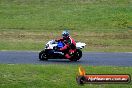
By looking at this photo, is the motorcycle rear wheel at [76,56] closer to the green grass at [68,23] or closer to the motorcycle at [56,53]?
the motorcycle at [56,53]

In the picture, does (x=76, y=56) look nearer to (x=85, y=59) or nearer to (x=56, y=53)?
(x=85, y=59)

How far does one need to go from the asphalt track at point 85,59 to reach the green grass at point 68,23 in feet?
10.1

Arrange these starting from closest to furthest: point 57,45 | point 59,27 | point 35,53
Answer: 1. point 57,45
2. point 35,53
3. point 59,27

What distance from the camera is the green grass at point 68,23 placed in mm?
31933

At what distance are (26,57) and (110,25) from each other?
16888 millimetres

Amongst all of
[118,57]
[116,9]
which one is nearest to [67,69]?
[118,57]

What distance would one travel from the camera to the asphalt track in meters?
22.4

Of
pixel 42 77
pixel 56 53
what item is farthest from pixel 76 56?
pixel 42 77

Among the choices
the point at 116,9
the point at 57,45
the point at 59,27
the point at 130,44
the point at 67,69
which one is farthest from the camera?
the point at 116,9

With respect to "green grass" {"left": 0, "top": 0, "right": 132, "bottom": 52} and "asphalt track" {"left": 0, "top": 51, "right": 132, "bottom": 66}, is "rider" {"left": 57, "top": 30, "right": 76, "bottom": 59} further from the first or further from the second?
"green grass" {"left": 0, "top": 0, "right": 132, "bottom": 52}

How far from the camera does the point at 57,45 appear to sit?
2336 cm

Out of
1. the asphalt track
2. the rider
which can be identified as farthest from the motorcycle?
the asphalt track

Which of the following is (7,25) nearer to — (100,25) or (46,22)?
(46,22)

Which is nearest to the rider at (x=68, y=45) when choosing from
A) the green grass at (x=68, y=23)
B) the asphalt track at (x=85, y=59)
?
the asphalt track at (x=85, y=59)
